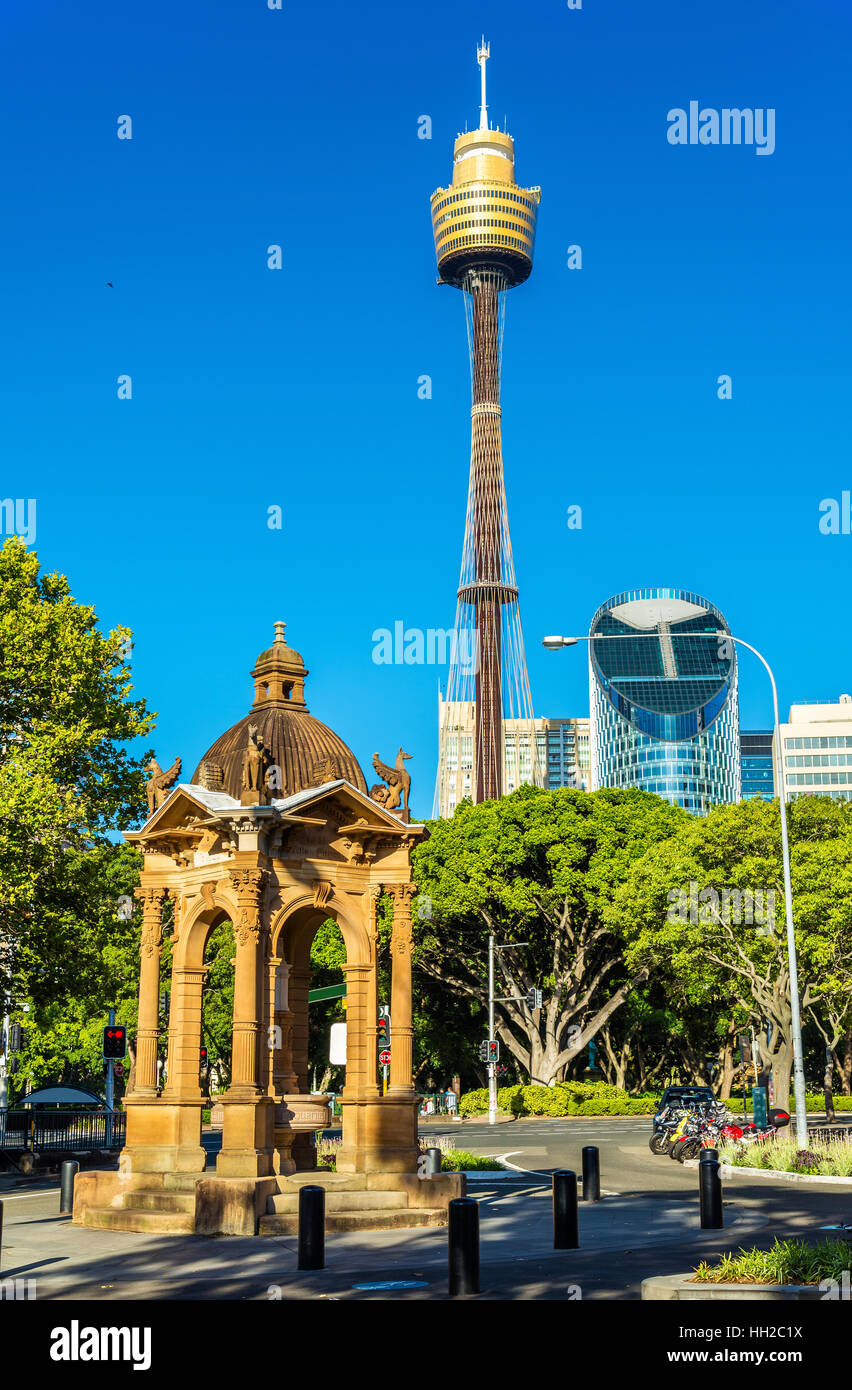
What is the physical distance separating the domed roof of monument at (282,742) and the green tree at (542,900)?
36609mm

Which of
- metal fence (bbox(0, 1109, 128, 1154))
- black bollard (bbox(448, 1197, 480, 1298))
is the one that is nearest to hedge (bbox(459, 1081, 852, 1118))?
metal fence (bbox(0, 1109, 128, 1154))

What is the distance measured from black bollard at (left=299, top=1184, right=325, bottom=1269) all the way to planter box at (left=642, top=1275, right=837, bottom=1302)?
5.33 metres

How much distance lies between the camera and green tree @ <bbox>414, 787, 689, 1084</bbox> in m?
61.9

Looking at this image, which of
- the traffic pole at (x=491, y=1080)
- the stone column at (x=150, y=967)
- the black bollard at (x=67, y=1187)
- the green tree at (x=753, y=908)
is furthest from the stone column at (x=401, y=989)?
the traffic pole at (x=491, y=1080)

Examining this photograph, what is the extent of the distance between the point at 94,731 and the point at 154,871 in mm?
11549

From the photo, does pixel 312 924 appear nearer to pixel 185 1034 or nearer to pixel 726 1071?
pixel 185 1034

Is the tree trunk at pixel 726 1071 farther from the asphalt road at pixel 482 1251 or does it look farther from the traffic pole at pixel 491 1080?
the asphalt road at pixel 482 1251

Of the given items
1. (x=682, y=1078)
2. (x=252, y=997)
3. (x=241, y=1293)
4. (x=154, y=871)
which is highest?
(x=154, y=871)

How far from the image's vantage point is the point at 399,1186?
2141 centimetres

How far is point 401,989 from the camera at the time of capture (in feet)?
76.1

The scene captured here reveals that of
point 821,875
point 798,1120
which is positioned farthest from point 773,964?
point 798,1120

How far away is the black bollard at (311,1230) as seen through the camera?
1550cm

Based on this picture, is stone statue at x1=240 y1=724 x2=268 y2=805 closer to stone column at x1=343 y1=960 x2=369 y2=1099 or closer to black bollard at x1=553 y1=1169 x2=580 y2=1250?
stone column at x1=343 y1=960 x2=369 y2=1099
